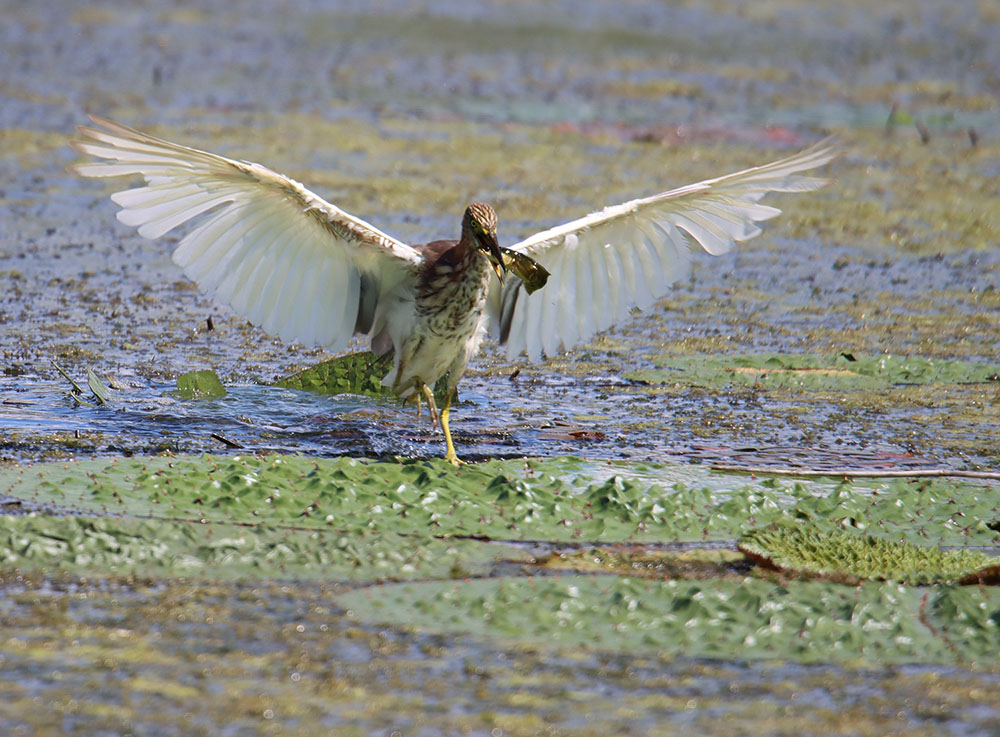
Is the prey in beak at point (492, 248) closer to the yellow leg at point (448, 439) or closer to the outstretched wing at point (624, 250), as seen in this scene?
the outstretched wing at point (624, 250)

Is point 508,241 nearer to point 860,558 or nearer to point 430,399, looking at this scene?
point 430,399

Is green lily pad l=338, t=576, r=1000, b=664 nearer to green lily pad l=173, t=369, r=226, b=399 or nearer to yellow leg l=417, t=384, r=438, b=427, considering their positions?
yellow leg l=417, t=384, r=438, b=427

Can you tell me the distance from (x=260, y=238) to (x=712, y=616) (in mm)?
2206

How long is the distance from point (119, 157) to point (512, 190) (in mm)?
5301

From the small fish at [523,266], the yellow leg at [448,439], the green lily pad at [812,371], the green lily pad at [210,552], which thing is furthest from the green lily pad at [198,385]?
the green lily pad at [812,371]

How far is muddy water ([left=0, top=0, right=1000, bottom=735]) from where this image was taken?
9.91 ft

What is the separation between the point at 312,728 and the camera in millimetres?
2797

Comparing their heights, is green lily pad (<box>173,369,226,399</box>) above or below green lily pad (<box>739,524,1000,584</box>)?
above

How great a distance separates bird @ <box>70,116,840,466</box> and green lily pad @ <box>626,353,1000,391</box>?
614mm

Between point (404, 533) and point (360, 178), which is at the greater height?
point (360, 178)

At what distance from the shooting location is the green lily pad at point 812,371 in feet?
19.0

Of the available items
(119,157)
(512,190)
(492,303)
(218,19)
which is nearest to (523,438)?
(492,303)

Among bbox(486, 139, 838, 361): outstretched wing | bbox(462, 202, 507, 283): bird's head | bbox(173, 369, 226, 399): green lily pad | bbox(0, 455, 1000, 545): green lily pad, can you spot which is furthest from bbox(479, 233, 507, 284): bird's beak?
bbox(173, 369, 226, 399): green lily pad

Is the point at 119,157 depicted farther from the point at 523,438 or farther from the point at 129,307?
the point at 129,307
